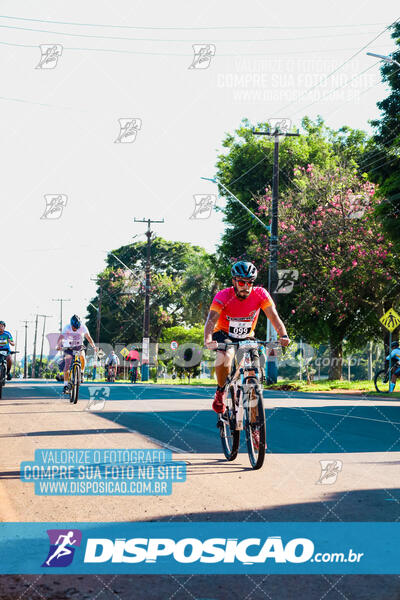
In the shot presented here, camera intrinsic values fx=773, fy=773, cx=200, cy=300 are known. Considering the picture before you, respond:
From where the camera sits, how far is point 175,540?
16.1ft

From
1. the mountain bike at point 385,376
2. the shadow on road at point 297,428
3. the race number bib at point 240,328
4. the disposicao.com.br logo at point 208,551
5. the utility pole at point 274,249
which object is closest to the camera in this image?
the disposicao.com.br logo at point 208,551

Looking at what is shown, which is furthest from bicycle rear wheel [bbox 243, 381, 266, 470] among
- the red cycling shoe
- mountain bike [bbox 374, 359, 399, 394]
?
mountain bike [bbox 374, 359, 399, 394]

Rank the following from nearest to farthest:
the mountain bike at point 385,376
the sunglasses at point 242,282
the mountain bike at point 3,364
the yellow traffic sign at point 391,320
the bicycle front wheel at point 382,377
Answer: the sunglasses at point 242,282
the mountain bike at point 3,364
the mountain bike at point 385,376
the bicycle front wheel at point 382,377
the yellow traffic sign at point 391,320

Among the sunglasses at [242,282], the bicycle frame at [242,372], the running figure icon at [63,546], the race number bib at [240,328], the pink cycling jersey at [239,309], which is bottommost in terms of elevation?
the running figure icon at [63,546]

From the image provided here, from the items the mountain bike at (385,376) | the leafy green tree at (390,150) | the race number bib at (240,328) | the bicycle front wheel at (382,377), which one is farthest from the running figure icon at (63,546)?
the bicycle front wheel at (382,377)

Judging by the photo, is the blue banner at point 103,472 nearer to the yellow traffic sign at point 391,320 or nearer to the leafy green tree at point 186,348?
the yellow traffic sign at point 391,320

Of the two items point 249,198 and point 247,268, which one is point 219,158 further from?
point 247,268

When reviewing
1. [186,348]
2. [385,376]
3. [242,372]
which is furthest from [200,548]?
[186,348]

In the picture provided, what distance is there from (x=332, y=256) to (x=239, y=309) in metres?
26.1

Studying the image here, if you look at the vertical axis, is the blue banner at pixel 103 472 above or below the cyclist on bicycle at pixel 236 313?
below

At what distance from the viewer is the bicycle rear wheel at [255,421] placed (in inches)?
297

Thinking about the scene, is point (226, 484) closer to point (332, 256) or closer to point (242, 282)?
point (242, 282)

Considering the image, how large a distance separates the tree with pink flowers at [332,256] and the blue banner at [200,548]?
2702 centimetres

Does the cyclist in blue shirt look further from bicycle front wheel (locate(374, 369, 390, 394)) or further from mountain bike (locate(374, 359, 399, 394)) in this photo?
bicycle front wheel (locate(374, 369, 390, 394))
